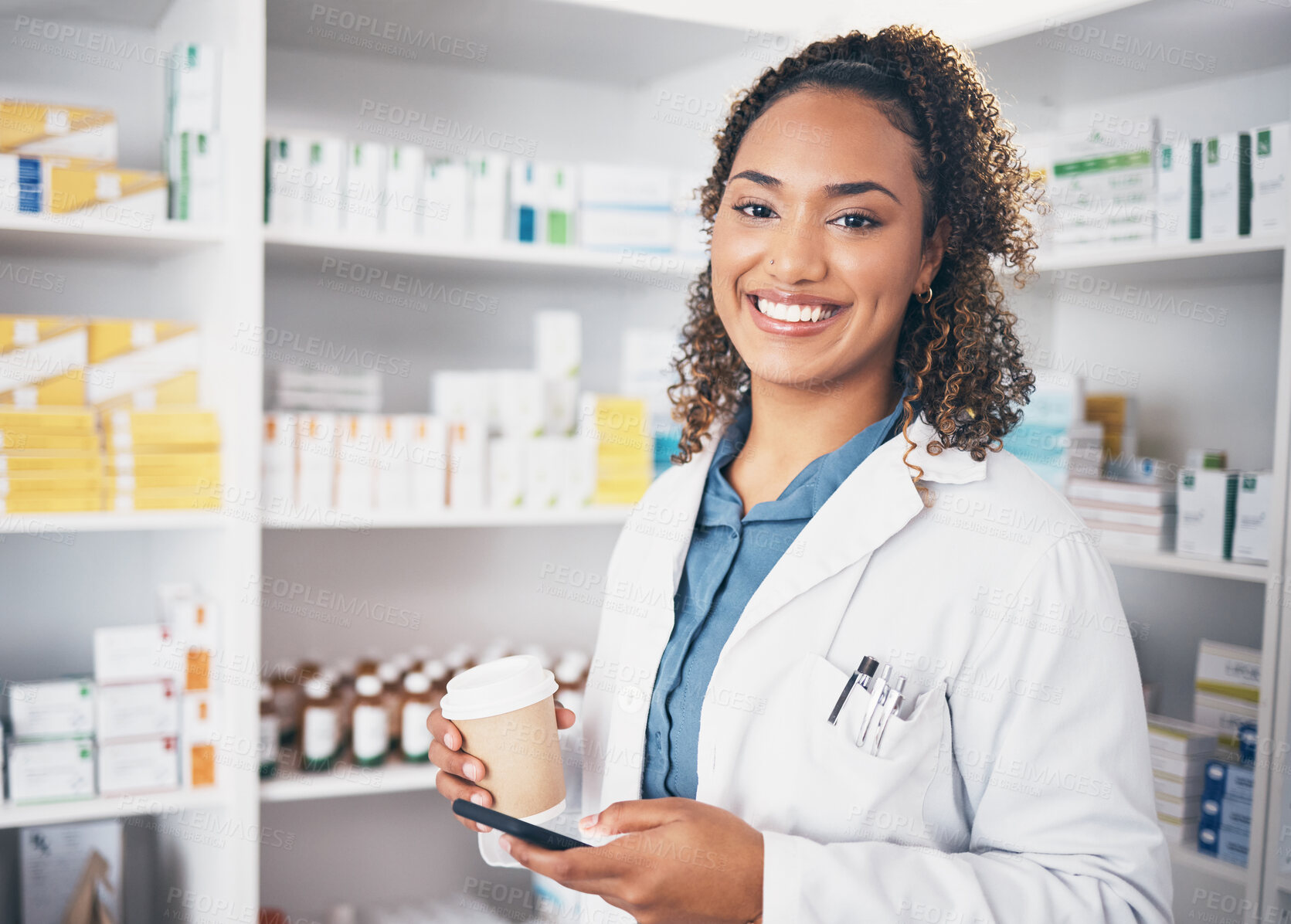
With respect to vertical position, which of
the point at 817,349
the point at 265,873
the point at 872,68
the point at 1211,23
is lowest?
the point at 265,873

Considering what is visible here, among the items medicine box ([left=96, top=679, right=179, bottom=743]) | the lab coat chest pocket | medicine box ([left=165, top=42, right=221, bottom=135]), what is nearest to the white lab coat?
the lab coat chest pocket

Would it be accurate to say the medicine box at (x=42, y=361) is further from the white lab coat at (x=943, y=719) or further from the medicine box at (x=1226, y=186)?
the medicine box at (x=1226, y=186)

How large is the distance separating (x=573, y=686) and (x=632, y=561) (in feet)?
3.16

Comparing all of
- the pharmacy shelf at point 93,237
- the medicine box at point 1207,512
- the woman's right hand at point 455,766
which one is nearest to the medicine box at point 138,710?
the pharmacy shelf at point 93,237

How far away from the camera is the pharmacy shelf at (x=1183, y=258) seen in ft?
6.36

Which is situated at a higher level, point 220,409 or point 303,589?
point 220,409

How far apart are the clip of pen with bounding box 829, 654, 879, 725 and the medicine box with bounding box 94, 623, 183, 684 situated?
1422 mm

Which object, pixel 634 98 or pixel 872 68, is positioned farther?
pixel 634 98

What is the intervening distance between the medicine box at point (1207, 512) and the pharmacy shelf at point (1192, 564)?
1.0 inches

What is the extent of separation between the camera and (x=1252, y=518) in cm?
197

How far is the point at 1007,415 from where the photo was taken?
1.22 m

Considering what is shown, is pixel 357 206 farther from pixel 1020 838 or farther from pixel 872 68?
pixel 1020 838

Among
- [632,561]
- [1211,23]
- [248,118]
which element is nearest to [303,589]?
[248,118]

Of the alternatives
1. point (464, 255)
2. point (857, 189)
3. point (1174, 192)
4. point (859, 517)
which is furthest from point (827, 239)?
point (1174, 192)
